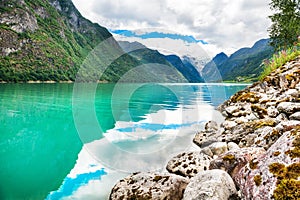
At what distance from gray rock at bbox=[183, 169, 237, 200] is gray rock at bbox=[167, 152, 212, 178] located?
2.54 m

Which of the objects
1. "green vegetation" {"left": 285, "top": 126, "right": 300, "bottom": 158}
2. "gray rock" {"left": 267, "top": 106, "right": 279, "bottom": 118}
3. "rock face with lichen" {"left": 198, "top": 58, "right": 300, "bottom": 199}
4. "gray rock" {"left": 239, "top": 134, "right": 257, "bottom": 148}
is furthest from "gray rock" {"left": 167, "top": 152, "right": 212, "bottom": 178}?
"gray rock" {"left": 267, "top": 106, "right": 279, "bottom": 118}

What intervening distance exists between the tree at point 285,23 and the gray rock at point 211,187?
88.8 feet

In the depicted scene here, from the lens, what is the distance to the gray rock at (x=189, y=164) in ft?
26.7

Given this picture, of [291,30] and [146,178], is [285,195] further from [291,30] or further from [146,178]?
[291,30]

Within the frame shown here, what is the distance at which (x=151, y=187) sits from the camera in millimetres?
6516

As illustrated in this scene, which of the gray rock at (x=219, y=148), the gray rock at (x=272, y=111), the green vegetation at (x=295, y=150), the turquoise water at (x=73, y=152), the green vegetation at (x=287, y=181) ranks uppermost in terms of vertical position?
the gray rock at (x=272, y=111)

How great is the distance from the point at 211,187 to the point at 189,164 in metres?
3.41

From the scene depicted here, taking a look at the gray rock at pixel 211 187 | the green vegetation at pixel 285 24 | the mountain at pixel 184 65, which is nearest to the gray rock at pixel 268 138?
the gray rock at pixel 211 187

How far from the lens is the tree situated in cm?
2784

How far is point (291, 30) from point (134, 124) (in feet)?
69.9

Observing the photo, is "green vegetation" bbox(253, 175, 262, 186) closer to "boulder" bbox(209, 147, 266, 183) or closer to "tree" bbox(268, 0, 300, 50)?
"boulder" bbox(209, 147, 266, 183)

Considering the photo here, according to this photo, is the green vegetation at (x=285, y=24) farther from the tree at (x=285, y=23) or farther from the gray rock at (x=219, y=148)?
the gray rock at (x=219, y=148)

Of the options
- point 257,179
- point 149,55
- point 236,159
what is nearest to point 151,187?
point 236,159

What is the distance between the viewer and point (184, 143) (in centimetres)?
1353
